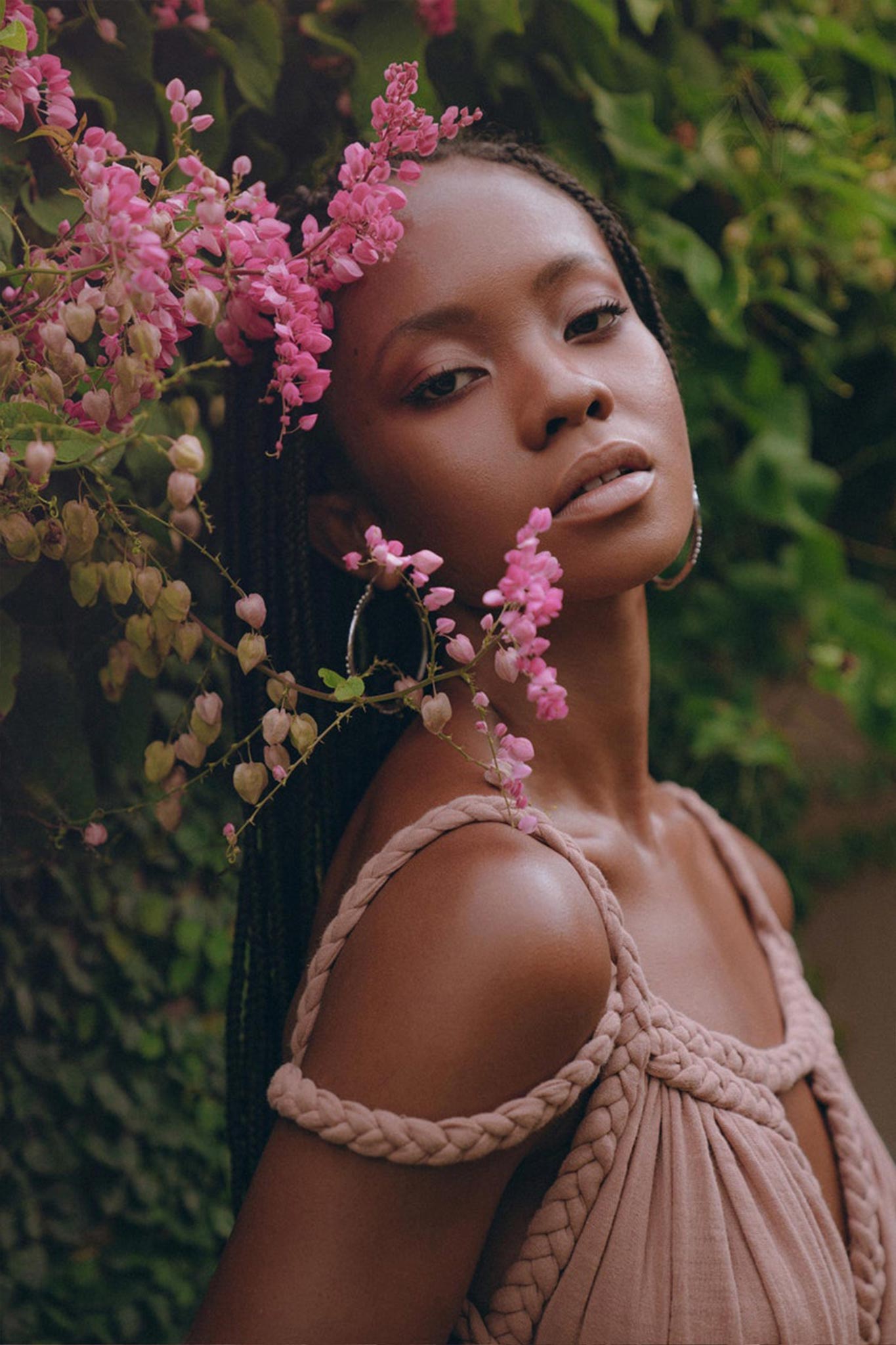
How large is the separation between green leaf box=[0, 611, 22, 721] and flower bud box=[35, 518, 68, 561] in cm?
12

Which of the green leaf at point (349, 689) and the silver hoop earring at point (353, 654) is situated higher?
the silver hoop earring at point (353, 654)

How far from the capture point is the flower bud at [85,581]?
964 mm

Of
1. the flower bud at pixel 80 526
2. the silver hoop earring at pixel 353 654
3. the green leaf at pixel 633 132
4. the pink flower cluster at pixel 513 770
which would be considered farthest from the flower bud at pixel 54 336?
the green leaf at pixel 633 132

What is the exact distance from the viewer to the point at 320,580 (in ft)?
4.16

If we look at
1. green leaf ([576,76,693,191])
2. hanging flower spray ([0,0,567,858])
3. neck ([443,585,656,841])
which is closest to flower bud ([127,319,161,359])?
hanging flower spray ([0,0,567,858])

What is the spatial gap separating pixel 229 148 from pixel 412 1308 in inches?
49.6

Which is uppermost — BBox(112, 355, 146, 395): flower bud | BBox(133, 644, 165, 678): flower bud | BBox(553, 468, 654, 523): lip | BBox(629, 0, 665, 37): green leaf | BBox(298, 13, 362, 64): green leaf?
BBox(629, 0, 665, 37): green leaf

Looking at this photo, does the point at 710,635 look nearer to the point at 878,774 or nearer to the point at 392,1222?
the point at 878,774

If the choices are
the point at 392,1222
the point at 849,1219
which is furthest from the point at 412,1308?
the point at 849,1219

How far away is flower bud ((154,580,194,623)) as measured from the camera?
0.94 metres

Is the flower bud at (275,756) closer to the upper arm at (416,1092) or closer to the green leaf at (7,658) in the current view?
the upper arm at (416,1092)

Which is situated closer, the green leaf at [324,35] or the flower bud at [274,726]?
the flower bud at [274,726]

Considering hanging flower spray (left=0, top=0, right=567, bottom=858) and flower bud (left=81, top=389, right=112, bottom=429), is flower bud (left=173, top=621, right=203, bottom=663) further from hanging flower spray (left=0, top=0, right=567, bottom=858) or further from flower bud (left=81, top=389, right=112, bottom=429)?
flower bud (left=81, top=389, right=112, bottom=429)

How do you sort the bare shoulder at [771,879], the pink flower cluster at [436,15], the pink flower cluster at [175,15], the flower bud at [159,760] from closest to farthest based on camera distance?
the flower bud at [159,760], the pink flower cluster at [175,15], the pink flower cluster at [436,15], the bare shoulder at [771,879]
